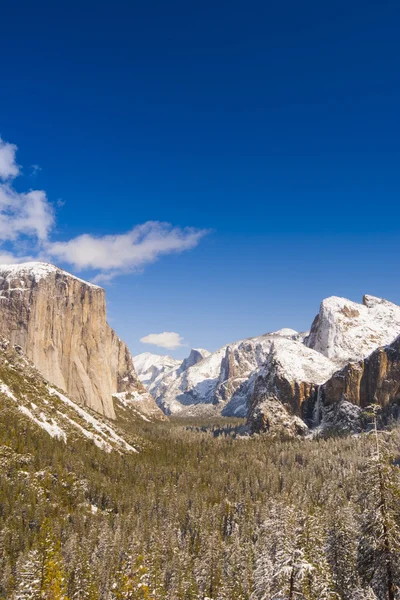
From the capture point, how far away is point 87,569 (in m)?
59.6

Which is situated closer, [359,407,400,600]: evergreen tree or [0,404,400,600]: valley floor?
[359,407,400,600]: evergreen tree

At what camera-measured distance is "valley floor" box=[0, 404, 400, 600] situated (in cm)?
2291

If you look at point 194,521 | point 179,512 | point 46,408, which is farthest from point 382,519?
point 46,408

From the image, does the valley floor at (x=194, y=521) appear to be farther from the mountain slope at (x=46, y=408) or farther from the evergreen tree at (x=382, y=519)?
the mountain slope at (x=46, y=408)

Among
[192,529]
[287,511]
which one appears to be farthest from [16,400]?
[287,511]

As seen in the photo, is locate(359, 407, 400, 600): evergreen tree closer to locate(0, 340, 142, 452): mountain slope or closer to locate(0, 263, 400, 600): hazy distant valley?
locate(0, 263, 400, 600): hazy distant valley

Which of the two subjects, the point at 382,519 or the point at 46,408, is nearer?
the point at 382,519

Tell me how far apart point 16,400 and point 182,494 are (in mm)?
64944

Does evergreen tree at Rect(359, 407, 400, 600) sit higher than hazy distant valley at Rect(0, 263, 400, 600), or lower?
higher

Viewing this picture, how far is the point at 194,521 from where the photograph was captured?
327ft

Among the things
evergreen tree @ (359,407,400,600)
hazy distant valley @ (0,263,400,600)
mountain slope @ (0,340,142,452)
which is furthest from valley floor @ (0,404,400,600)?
mountain slope @ (0,340,142,452)

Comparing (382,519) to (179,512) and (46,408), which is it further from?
(46,408)

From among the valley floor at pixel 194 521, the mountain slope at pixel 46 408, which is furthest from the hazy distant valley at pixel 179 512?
the mountain slope at pixel 46 408

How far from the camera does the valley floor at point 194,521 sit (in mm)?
22906
